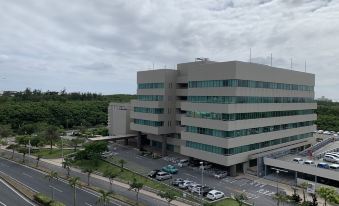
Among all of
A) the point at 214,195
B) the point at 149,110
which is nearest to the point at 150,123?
the point at 149,110

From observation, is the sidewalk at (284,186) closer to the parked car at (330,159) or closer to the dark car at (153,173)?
the parked car at (330,159)

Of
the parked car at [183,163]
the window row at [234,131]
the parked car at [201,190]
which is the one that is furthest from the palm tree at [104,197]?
the parked car at [183,163]

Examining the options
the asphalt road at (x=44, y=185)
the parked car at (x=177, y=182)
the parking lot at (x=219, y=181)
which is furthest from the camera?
the parked car at (x=177, y=182)

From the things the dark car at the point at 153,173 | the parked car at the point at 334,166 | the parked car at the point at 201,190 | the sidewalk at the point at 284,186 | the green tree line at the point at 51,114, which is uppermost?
the green tree line at the point at 51,114

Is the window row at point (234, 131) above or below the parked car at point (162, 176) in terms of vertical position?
above

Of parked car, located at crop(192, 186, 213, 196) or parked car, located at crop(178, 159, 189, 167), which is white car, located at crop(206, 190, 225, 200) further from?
parked car, located at crop(178, 159, 189, 167)

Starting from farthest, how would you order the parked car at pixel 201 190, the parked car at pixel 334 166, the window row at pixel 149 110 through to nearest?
the window row at pixel 149 110, the parked car at pixel 334 166, the parked car at pixel 201 190

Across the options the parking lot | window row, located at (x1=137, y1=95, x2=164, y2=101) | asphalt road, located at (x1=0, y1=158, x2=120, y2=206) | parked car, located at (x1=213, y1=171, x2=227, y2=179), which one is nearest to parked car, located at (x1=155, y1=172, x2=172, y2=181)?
the parking lot

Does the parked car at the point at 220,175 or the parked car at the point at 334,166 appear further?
the parked car at the point at 220,175
